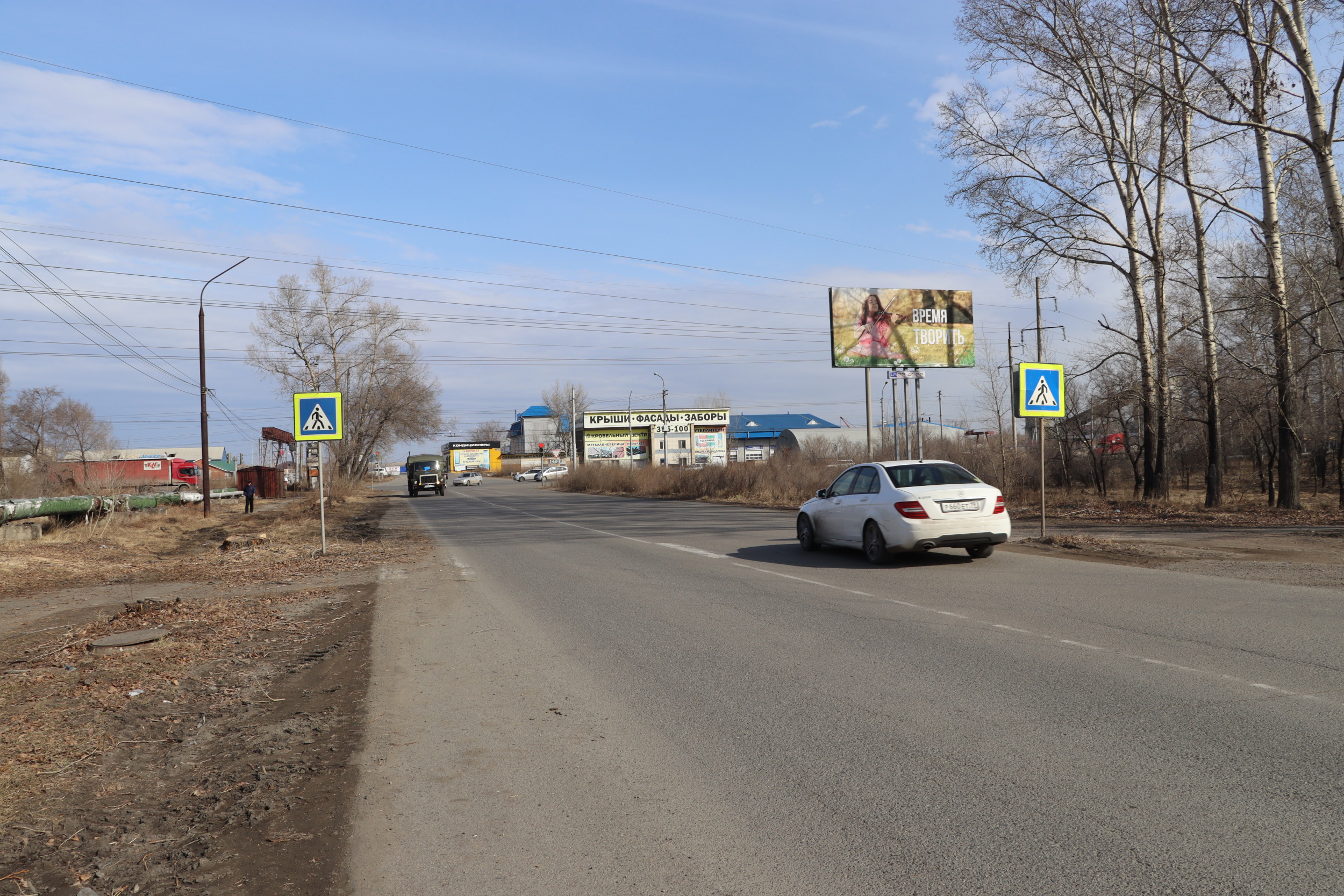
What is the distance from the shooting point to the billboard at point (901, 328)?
35.9 m

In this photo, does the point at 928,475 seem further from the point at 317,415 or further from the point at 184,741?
the point at 317,415

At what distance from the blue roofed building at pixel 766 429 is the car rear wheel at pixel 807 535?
9176 cm

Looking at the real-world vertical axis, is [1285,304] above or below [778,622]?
above

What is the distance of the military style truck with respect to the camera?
63469 millimetres

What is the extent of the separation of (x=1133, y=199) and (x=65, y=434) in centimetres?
9728

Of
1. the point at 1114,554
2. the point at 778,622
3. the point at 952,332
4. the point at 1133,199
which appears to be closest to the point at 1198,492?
the point at 952,332

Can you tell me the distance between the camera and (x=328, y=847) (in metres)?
3.99

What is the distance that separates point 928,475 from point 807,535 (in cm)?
327

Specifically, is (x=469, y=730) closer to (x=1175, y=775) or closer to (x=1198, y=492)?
(x=1175, y=775)

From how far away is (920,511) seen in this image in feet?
42.2

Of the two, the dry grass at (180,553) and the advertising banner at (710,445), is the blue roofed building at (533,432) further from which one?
the dry grass at (180,553)

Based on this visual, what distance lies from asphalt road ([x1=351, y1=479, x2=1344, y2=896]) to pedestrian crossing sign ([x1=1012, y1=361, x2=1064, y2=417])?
17.6 ft


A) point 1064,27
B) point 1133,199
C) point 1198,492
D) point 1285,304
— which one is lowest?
point 1198,492

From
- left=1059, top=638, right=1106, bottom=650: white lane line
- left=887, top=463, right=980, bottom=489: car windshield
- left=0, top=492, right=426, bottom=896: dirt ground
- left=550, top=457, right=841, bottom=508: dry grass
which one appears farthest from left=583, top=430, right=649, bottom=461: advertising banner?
left=1059, top=638, right=1106, bottom=650: white lane line
